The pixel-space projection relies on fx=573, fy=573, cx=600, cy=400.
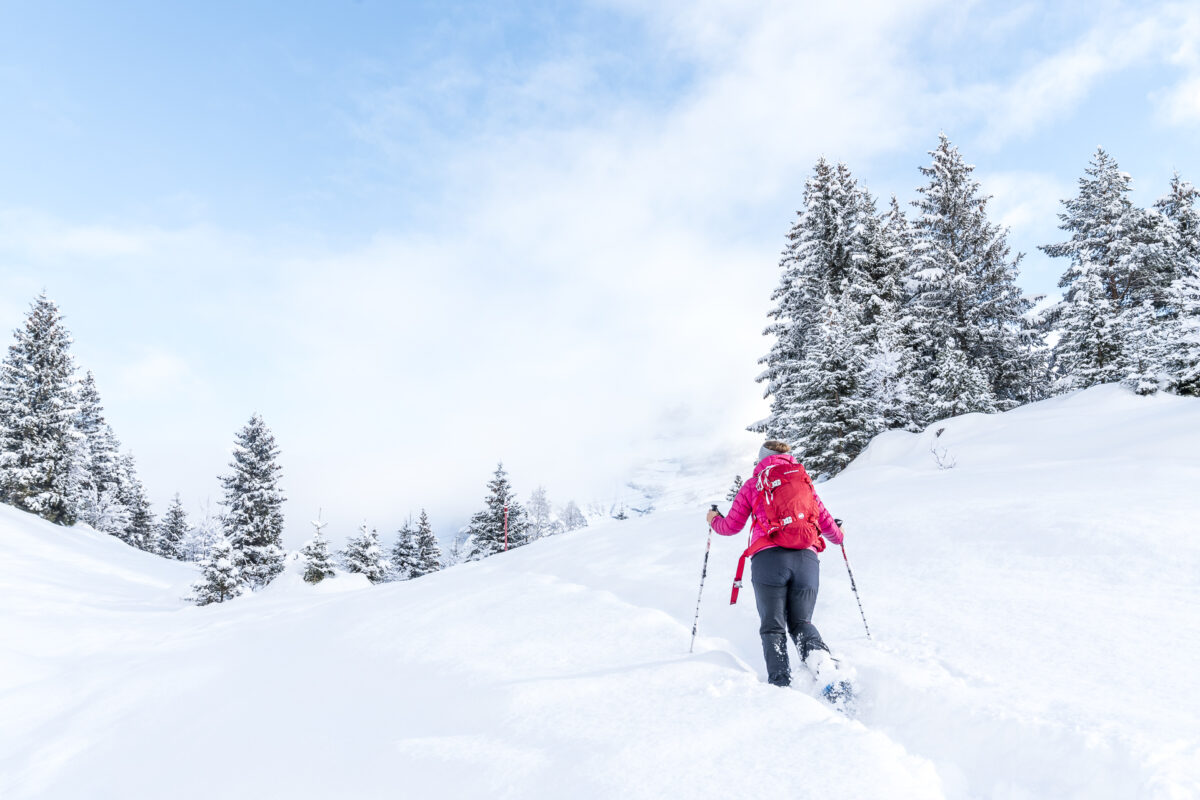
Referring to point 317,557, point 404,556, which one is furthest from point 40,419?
point 404,556

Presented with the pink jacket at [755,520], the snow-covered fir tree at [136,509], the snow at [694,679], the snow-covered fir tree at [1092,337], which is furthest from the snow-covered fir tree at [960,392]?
the snow-covered fir tree at [136,509]

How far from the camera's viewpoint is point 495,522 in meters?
32.5

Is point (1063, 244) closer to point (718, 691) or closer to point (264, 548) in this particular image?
point (718, 691)

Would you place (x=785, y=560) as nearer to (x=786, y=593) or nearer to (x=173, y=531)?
(x=786, y=593)

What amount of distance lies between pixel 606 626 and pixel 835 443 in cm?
1736

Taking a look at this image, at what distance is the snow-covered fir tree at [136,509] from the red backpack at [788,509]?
49934 mm

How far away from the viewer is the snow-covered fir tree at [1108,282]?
65.6 feet

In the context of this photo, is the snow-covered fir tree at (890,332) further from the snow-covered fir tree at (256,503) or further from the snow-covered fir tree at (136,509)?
the snow-covered fir tree at (136,509)

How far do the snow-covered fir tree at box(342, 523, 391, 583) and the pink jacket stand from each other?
1176 inches

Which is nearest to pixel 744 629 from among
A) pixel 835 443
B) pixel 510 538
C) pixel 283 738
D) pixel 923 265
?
pixel 283 738

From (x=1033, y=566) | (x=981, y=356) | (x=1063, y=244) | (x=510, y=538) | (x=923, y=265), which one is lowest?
(x=510, y=538)

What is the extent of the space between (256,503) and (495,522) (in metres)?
12.6

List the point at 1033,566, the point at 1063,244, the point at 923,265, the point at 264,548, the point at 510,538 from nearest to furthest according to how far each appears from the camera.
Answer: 1. the point at 1033,566
2. the point at 923,265
3. the point at 1063,244
4. the point at 264,548
5. the point at 510,538

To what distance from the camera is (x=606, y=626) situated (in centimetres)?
536
